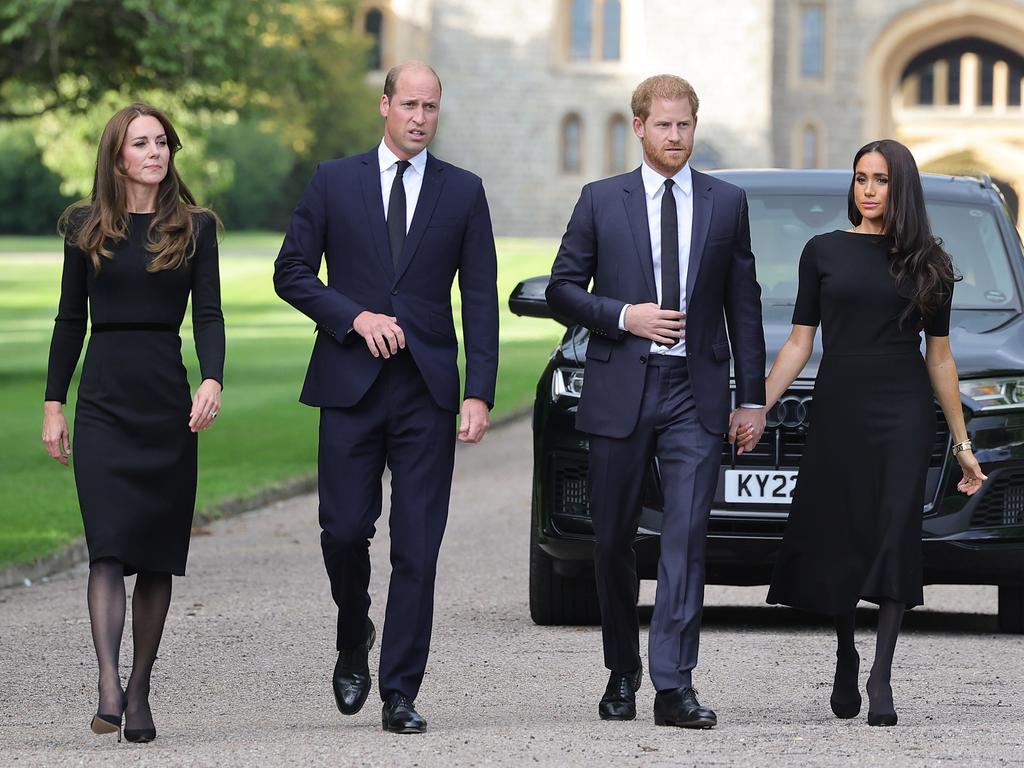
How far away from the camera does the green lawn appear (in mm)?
13766

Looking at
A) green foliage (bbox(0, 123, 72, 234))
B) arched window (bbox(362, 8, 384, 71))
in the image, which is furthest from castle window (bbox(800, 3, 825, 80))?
green foliage (bbox(0, 123, 72, 234))

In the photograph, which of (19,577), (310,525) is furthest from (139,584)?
(310,525)

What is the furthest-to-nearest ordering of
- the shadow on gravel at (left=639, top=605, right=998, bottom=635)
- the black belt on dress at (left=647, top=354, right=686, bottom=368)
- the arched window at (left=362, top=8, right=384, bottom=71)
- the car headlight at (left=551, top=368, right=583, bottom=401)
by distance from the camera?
1. the arched window at (left=362, top=8, right=384, bottom=71)
2. the shadow on gravel at (left=639, top=605, right=998, bottom=635)
3. the car headlight at (left=551, top=368, right=583, bottom=401)
4. the black belt on dress at (left=647, top=354, right=686, bottom=368)

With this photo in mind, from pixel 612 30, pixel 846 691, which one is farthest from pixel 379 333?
pixel 612 30

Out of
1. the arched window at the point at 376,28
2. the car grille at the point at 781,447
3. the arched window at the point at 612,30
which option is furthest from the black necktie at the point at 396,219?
the arched window at the point at 376,28

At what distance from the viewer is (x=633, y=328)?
21.1 feet

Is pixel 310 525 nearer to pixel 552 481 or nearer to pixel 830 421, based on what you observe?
pixel 552 481

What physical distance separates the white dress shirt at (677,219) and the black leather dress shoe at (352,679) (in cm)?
127

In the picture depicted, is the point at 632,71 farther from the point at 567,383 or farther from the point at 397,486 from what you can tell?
the point at 397,486

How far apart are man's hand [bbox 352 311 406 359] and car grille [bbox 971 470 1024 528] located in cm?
289

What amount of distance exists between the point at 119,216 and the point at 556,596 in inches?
121

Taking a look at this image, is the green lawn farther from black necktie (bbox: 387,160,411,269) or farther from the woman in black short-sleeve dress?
the woman in black short-sleeve dress

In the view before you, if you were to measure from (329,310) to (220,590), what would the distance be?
13.8 feet

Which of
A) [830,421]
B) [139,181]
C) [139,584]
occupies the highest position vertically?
[139,181]
